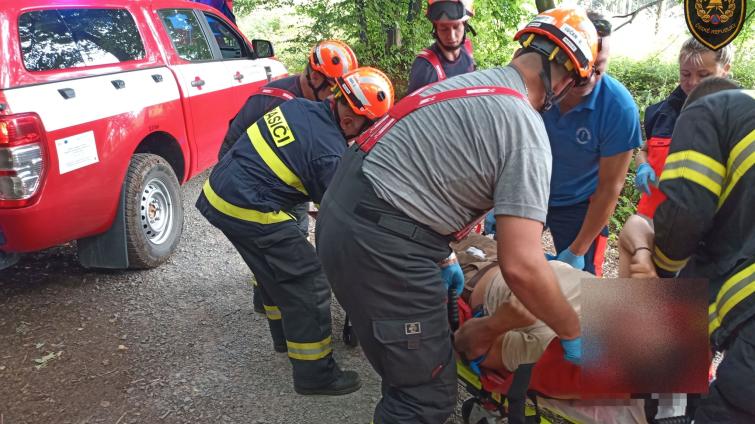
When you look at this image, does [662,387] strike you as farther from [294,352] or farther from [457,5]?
[457,5]

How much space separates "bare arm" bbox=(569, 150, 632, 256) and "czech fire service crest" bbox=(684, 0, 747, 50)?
36.7 inches

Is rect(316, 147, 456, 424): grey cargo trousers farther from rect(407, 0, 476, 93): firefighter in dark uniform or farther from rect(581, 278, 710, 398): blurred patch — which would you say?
rect(407, 0, 476, 93): firefighter in dark uniform

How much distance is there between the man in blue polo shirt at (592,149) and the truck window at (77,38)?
3227mm

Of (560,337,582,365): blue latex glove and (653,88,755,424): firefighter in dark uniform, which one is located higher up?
(653,88,755,424): firefighter in dark uniform

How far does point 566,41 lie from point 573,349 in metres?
1.11

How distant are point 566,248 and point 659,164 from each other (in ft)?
2.37

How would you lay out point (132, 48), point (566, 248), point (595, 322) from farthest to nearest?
point (132, 48) < point (566, 248) < point (595, 322)

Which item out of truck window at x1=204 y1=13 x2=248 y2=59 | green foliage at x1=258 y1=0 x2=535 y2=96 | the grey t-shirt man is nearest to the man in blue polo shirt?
the grey t-shirt man

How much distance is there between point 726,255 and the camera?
1712 mm

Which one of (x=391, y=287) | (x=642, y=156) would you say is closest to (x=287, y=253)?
(x=391, y=287)

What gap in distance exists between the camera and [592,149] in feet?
9.99

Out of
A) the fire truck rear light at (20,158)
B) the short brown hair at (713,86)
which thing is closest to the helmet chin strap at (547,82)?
the short brown hair at (713,86)

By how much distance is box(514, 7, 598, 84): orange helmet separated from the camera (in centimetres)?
188

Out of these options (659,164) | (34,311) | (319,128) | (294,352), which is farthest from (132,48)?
(659,164)
